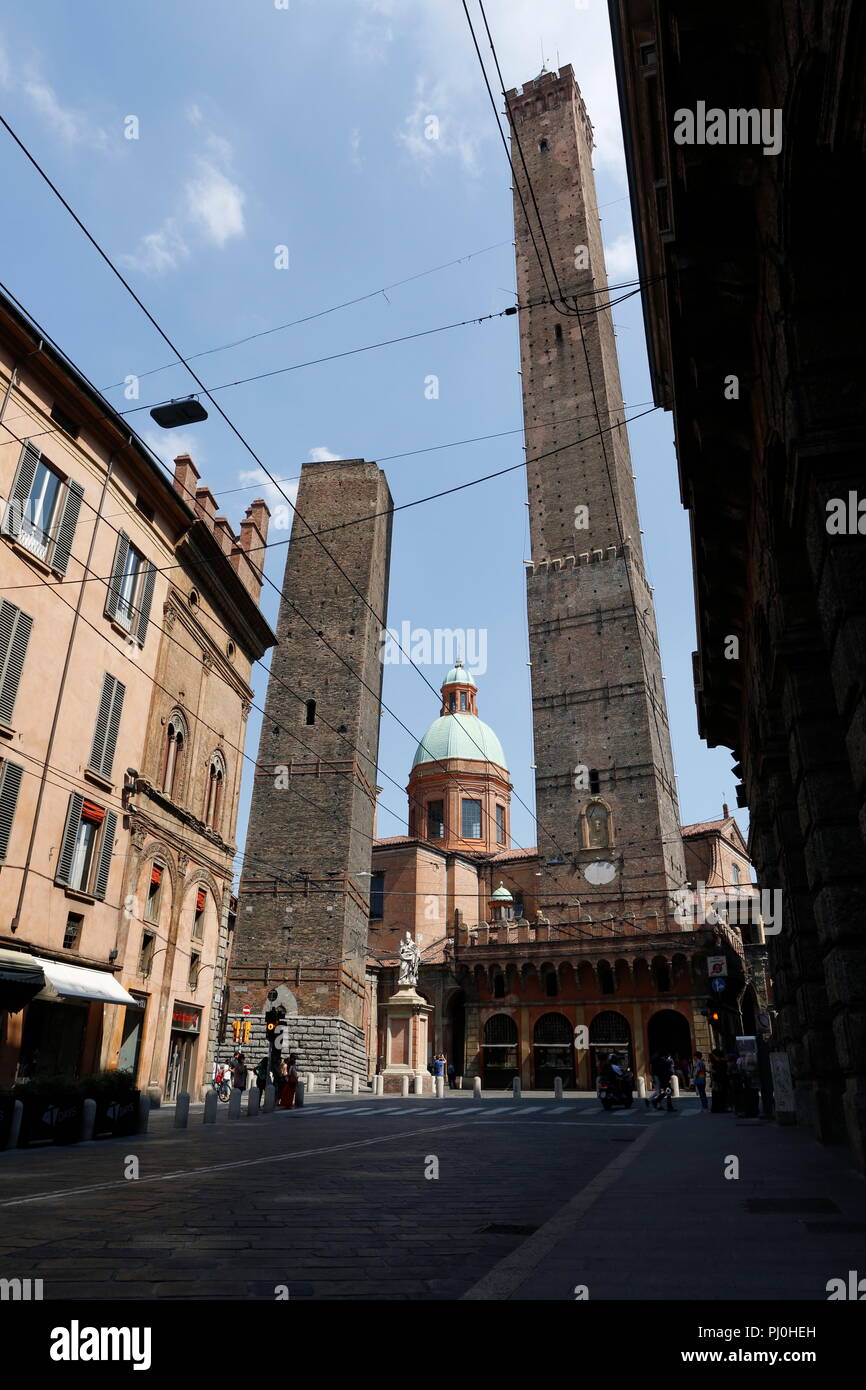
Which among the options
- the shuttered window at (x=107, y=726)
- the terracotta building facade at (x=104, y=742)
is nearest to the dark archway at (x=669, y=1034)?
the terracotta building facade at (x=104, y=742)

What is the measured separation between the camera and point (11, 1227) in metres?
5.44

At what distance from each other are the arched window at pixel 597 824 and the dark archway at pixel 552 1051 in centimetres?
747

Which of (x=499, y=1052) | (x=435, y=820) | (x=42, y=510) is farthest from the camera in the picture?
(x=435, y=820)

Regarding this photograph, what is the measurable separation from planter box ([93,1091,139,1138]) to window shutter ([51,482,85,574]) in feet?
31.7

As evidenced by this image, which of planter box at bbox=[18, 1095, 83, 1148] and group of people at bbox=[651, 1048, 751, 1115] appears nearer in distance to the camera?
planter box at bbox=[18, 1095, 83, 1148]

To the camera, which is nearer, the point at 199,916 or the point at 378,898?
the point at 199,916

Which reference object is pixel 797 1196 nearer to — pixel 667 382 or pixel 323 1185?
pixel 323 1185

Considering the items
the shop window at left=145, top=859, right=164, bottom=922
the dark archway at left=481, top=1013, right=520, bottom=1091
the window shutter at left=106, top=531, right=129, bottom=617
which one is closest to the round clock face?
the dark archway at left=481, top=1013, right=520, bottom=1091

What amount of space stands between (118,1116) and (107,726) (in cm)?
830

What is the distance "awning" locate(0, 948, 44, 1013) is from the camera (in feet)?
48.2

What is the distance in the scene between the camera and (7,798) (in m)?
15.9

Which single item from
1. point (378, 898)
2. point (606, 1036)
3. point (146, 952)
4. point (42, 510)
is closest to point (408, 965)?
point (146, 952)

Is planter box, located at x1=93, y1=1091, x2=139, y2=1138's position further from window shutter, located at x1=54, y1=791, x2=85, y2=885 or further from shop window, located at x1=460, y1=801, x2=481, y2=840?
shop window, located at x1=460, y1=801, x2=481, y2=840

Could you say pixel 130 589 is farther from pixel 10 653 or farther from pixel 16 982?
pixel 16 982
